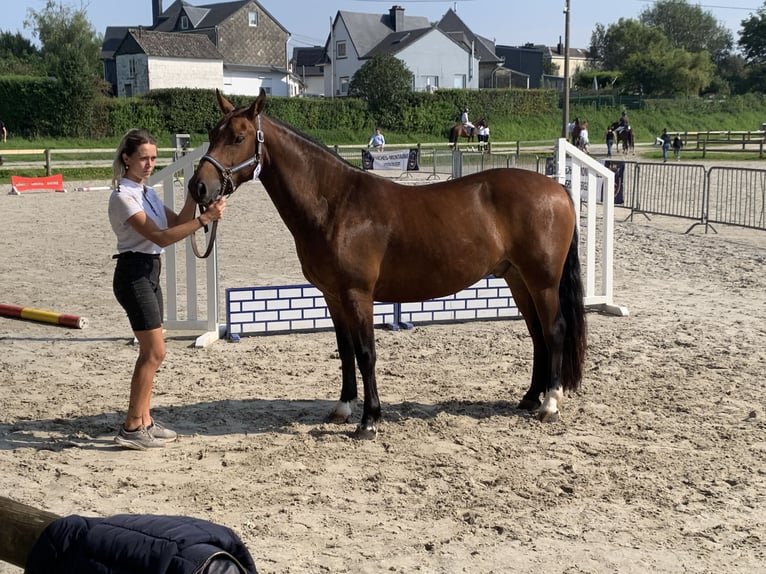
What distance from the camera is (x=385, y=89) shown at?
4662 cm

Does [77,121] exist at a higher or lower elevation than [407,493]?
higher

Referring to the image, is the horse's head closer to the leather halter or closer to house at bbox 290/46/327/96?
the leather halter

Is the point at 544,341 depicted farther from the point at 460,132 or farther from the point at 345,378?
the point at 460,132

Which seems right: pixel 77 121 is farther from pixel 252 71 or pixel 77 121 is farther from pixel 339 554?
pixel 339 554

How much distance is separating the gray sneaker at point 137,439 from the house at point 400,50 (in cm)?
6394

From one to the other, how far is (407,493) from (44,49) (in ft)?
245

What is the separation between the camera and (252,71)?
7006cm

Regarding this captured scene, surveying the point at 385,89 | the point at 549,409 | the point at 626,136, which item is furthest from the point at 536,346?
the point at 385,89

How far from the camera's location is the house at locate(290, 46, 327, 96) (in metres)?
88.2

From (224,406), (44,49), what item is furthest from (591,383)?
(44,49)

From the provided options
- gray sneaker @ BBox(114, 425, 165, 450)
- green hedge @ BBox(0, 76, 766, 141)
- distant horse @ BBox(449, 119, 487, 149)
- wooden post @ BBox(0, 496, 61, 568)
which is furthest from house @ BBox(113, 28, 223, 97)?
wooden post @ BBox(0, 496, 61, 568)

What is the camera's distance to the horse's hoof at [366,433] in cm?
554

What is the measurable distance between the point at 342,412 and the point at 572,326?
5.90 feet

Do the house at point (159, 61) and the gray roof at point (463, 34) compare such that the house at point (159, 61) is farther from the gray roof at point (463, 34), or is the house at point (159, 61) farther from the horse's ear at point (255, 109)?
the horse's ear at point (255, 109)
